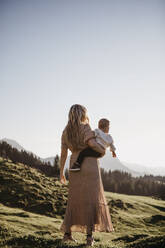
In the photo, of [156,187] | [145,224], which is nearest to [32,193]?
[145,224]

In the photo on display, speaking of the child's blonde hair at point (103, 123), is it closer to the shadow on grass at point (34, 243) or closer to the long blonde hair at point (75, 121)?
the long blonde hair at point (75, 121)

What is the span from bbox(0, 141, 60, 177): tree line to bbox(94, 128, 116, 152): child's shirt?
35.8m

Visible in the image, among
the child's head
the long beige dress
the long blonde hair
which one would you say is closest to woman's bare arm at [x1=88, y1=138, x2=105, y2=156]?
the long beige dress

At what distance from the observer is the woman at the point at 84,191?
585 centimetres

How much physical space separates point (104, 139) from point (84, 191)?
1.45 m

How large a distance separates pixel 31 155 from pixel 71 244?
128 ft

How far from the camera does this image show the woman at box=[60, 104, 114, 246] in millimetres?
5848

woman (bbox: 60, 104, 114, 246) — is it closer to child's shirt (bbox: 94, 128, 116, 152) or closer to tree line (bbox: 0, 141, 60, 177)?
child's shirt (bbox: 94, 128, 116, 152)

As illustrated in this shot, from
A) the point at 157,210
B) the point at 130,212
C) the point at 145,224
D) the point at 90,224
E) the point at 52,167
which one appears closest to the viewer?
the point at 90,224

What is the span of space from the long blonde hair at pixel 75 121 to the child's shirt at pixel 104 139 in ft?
1.72

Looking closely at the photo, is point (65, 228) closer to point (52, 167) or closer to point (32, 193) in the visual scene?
point (32, 193)

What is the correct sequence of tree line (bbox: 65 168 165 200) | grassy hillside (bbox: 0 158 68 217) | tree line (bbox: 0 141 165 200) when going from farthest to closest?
tree line (bbox: 65 168 165 200), tree line (bbox: 0 141 165 200), grassy hillside (bbox: 0 158 68 217)

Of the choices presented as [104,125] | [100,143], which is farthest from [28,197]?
[100,143]

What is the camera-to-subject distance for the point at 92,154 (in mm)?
6148
